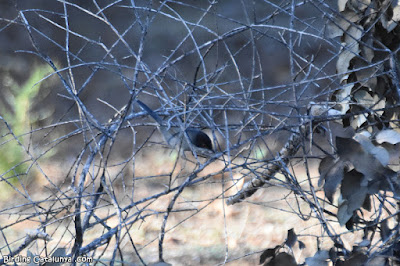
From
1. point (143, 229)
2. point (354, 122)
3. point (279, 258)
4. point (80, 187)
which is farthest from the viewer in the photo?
point (143, 229)

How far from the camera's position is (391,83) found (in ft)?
5.53

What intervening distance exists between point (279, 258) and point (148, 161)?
2.82 meters

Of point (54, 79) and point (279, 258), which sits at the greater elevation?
point (54, 79)

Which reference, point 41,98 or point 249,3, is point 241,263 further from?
point 41,98

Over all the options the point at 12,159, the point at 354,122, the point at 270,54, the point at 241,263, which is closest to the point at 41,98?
the point at 12,159

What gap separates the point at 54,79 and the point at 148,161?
3.26ft

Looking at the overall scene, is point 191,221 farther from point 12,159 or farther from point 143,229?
point 12,159

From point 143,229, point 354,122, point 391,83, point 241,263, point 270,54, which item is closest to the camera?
point 391,83

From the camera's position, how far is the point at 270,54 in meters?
4.14

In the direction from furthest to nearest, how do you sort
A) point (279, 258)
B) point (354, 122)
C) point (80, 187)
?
point (354, 122) < point (279, 258) < point (80, 187)

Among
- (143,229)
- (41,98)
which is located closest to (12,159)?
(41,98)

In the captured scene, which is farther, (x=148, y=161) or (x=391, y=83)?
(x=148, y=161)

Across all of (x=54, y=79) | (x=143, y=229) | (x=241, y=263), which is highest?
(x=54, y=79)

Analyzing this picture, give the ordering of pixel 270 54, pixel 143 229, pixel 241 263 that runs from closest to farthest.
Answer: pixel 241 263 < pixel 143 229 < pixel 270 54
